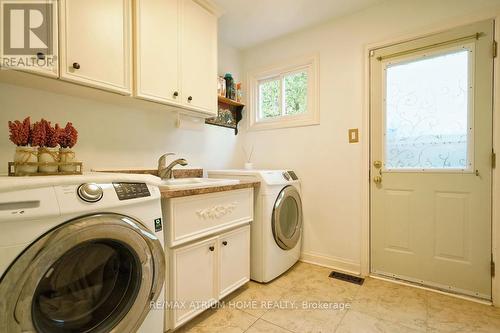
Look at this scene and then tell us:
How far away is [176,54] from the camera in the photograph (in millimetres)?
1705

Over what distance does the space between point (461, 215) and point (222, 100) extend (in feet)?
7.43

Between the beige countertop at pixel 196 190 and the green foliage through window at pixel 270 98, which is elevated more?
the green foliage through window at pixel 270 98

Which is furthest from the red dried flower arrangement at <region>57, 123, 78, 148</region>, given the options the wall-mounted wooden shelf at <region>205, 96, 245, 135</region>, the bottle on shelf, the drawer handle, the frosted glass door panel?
the frosted glass door panel

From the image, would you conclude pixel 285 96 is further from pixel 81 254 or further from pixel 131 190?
pixel 81 254

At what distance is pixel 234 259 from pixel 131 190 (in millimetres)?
990

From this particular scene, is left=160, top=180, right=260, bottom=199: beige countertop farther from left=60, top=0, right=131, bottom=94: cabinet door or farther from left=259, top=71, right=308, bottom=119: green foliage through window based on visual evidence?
left=259, top=71, right=308, bottom=119: green foliage through window

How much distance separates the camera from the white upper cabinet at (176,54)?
4.95ft

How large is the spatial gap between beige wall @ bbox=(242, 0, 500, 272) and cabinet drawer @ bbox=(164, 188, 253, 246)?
842 mm

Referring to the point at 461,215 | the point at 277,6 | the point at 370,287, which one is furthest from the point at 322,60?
the point at 370,287

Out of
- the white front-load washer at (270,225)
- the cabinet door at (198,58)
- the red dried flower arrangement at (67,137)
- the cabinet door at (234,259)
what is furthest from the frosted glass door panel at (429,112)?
the red dried flower arrangement at (67,137)

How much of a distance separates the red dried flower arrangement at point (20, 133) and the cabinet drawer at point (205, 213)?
2.23 ft

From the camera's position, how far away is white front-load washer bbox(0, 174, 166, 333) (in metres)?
0.76

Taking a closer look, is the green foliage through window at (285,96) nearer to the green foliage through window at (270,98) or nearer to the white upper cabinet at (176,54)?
the green foliage through window at (270,98)

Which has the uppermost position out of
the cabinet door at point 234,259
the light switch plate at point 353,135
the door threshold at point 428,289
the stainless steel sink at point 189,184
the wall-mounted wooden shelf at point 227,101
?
the wall-mounted wooden shelf at point 227,101
